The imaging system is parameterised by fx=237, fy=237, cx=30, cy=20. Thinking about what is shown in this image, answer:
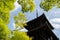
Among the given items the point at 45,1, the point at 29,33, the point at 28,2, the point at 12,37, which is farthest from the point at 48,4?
the point at 29,33

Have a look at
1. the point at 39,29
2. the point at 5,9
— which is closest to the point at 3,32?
the point at 5,9

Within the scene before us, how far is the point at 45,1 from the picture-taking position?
1360 centimetres

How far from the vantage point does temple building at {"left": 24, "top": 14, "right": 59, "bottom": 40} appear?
3297 cm

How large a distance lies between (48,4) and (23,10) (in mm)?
1735

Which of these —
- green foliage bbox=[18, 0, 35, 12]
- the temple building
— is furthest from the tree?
the temple building

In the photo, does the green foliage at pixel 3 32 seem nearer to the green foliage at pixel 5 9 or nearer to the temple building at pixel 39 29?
the green foliage at pixel 5 9

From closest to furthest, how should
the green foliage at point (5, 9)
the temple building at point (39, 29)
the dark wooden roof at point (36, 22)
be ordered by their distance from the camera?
the green foliage at point (5, 9) → the temple building at point (39, 29) → the dark wooden roof at point (36, 22)

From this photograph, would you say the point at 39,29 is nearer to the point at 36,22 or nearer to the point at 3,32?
the point at 36,22

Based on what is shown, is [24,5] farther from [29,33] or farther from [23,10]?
[29,33]

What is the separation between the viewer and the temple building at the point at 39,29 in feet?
108

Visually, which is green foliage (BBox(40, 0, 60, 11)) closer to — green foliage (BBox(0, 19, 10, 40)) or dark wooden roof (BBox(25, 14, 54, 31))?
green foliage (BBox(0, 19, 10, 40))

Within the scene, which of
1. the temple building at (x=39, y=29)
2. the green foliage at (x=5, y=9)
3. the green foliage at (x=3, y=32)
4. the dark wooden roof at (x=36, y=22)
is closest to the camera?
the green foliage at (x=3, y=32)

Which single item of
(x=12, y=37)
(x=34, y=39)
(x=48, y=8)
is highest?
(x=34, y=39)

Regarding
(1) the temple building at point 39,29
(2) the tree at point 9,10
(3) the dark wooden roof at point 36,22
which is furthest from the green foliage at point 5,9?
(3) the dark wooden roof at point 36,22
